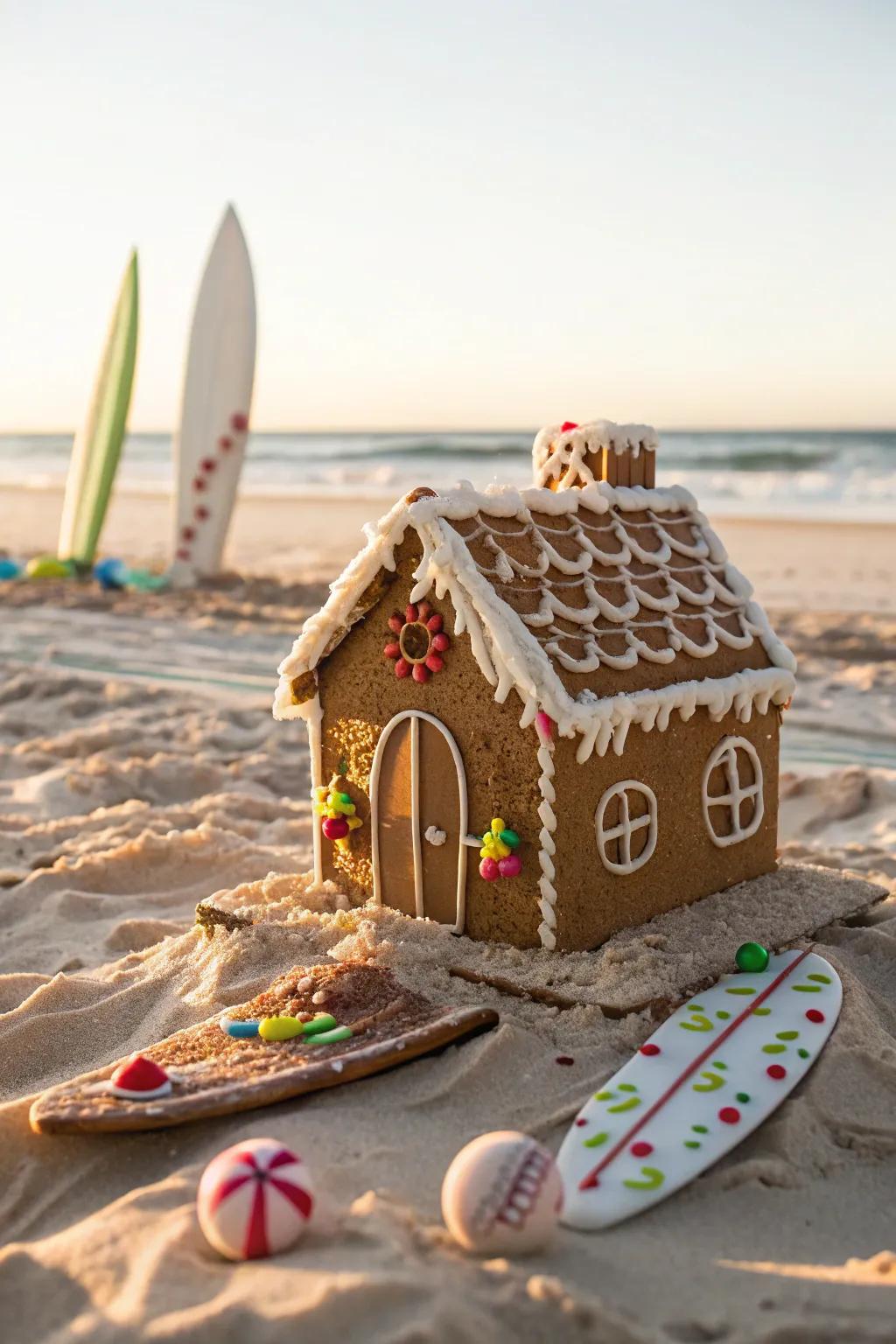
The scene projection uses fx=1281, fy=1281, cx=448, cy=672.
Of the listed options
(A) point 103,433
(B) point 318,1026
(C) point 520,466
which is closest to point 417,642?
(B) point 318,1026

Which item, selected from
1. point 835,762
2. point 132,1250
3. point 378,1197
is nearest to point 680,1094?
point 378,1197

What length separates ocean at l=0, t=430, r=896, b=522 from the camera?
22.9 m

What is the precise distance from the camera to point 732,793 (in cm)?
414

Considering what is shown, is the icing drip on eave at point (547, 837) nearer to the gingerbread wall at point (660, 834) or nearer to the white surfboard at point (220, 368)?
the gingerbread wall at point (660, 834)

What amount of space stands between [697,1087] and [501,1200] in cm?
88

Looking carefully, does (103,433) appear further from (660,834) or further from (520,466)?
(520,466)

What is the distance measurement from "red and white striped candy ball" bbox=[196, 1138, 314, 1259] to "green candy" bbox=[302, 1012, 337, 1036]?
32.3 inches

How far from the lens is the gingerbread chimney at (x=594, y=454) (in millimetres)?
4242

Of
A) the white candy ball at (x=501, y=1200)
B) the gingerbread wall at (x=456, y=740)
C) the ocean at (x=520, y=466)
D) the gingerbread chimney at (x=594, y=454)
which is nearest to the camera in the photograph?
the white candy ball at (x=501, y=1200)

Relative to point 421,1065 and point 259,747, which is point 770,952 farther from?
point 259,747

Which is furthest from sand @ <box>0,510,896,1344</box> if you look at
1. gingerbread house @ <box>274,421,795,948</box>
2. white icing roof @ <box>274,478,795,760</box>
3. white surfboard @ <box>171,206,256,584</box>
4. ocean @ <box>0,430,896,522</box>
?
ocean @ <box>0,430,896,522</box>

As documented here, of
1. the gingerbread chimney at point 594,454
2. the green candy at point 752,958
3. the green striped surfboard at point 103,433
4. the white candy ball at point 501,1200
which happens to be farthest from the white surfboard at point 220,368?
the white candy ball at point 501,1200

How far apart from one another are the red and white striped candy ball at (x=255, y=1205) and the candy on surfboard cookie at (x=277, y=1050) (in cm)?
45

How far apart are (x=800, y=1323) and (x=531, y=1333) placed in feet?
1.46
